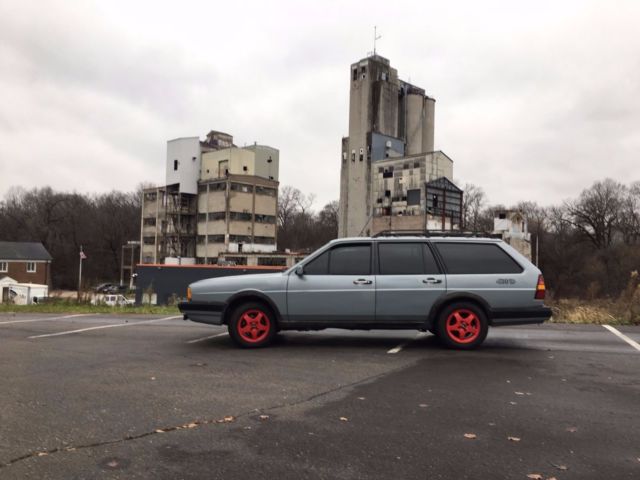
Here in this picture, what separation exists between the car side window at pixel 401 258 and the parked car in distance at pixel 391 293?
0.02 m

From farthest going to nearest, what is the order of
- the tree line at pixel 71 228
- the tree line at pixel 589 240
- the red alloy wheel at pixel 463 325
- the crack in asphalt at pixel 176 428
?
1. the tree line at pixel 71 228
2. the tree line at pixel 589 240
3. the red alloy wheel at pixel 463 325
4. the crack in asphalt at pixel 176 428

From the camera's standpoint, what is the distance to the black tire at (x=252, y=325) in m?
8.51

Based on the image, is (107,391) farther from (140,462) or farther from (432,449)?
(432,449)

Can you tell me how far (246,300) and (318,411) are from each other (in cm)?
384

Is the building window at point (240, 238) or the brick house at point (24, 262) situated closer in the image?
the brick house at point (24, 262)

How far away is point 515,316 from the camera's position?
8.27 metres

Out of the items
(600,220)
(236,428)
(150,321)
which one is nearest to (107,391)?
(236,428)

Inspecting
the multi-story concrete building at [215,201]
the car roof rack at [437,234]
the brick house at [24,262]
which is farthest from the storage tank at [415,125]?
the car roof rack at [437,234]

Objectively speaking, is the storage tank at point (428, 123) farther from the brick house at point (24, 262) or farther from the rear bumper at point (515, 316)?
the rear bumper at point (515, 316)

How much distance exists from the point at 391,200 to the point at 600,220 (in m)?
31.9

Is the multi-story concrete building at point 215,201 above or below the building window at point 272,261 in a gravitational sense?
above

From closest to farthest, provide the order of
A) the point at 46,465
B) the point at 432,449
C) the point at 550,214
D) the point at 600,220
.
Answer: the point at 46,465
the point at 432,449
the point at 600,220
the point at 550,214

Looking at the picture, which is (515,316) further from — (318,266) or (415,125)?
(415,125)

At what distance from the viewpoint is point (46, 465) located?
11.9ft
